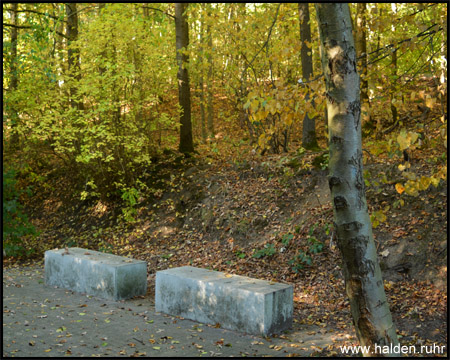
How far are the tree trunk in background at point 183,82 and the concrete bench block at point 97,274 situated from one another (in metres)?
5.62

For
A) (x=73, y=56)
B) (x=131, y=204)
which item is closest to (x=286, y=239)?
(x=131, y=204)

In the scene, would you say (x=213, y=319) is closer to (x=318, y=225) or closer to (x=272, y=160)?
(x=318, y=225)

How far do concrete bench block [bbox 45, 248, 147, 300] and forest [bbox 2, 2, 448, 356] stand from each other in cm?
165

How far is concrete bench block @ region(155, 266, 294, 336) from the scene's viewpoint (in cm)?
580

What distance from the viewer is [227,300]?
6.11 metres

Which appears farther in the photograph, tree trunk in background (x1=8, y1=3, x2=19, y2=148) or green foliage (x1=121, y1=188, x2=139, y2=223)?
green foliage (x1=121, y1=188, x2=139, y2=223)

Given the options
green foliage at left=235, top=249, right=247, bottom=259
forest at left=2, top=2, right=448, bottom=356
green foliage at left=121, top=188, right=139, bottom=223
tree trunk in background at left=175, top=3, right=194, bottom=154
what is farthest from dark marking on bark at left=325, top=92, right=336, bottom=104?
tree trunk in background at left=175, top=3, right=194, bottom=154

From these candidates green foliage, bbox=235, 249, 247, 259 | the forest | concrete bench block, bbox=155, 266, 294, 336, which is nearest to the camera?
concrete bench block, bbox=155, 266, 294, 336

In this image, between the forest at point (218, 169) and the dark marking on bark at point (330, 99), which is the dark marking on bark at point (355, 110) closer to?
the dark marking on bark at point (330, 99)

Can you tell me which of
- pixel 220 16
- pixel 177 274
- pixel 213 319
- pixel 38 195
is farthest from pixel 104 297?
pixel 38 195

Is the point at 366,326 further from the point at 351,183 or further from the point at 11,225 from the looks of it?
the point at 11,225

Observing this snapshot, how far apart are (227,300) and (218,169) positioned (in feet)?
22.0

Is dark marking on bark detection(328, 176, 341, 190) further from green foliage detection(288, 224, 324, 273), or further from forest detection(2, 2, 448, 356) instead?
green foliage detection(288, 224, 324, 273)

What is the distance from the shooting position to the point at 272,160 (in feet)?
38.4
